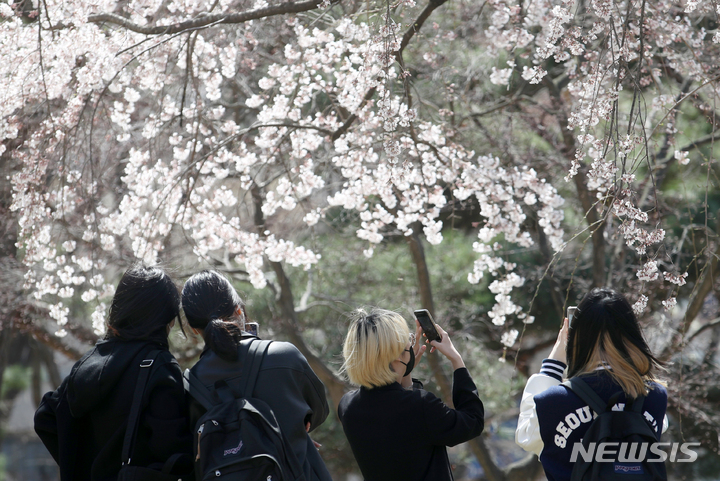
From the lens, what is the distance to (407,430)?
1.84 m

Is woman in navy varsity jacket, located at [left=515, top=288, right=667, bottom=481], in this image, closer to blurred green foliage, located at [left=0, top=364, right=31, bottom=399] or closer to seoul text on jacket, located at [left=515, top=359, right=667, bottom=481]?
seoul text on jacket, located at [left=515, top=359, right=667, bottom=481]

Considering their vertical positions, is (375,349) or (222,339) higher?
(222,339)

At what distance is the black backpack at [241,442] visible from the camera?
157 cm

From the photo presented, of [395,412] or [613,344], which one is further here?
[395,412]

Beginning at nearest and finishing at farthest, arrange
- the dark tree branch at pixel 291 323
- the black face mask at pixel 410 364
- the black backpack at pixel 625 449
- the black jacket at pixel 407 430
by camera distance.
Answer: the black backpack at pixel 625 449, the black jacket at pixel 407 430, the black face mask at pixel 410 364, the dark tree branch at pixel 291 323

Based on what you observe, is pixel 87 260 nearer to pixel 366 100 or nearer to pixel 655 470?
pixel 366 100

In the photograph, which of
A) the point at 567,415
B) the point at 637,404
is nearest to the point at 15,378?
the point at 567,415

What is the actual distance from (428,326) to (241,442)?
2.41 feet

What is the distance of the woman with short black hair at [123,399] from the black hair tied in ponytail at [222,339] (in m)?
0.15

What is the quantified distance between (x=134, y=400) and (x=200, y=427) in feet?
0.67

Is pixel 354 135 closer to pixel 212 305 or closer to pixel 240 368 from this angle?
pixel 212 305

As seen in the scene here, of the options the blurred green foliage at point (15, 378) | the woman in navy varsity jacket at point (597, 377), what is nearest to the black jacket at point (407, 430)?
the woman in navy varsity jacket at point (597, 377)

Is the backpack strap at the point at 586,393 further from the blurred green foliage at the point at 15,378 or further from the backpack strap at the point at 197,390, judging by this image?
the blurred green foliage at the point at 15,378

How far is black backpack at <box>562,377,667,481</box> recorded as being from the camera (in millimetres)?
1550
